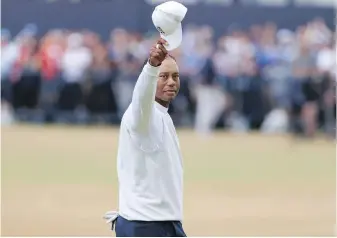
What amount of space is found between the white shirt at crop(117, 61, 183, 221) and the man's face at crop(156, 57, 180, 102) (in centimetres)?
10

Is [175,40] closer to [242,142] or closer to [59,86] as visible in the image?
[242,142]

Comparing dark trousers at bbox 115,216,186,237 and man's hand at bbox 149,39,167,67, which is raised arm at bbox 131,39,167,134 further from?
dark trousers at bbox 115,216,186,237

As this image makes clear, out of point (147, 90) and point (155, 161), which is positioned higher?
point (147, 90)

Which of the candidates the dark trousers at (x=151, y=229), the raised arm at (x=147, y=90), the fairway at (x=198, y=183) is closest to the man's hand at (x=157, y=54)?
the raised arm at (x=147, y=90)

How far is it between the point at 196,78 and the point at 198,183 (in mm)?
9332

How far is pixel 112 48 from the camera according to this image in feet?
91.9

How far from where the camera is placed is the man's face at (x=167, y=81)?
6.66 m

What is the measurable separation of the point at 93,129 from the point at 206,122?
114 inches

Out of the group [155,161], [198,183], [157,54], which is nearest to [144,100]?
[157,54]

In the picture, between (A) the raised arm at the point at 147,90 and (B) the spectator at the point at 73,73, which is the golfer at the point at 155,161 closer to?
(A) the raised arm at the point at 147,90

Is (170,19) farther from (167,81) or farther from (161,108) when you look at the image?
(161,108)

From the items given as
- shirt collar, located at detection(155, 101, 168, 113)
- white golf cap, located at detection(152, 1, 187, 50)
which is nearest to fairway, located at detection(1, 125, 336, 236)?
shirt collar, located at detection(155, 101, 168, 113)

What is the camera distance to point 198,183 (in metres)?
18.0

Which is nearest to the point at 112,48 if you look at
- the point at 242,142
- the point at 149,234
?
the point at 242,142
